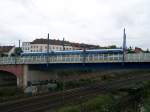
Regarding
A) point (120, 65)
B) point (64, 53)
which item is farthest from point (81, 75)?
point (120, 65)

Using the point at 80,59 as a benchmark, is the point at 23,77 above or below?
below

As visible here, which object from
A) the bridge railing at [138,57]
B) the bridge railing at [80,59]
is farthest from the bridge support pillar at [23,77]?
the bridge railing at [138,57]

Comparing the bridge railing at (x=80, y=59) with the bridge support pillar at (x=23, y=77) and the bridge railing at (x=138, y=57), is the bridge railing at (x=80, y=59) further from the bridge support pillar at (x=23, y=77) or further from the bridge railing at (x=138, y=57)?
the bridge support pillar at (x=23, y=77)

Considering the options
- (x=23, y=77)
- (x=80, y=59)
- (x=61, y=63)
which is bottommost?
(x=23, y=77)

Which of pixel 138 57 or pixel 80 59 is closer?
pixel 138 57

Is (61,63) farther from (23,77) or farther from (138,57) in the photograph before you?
(138,57)

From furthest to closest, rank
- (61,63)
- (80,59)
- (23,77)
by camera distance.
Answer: (23,77) < (61,63) < (80,59)

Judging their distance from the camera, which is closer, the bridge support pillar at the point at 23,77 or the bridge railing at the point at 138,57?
the bridge railing at the point at 138,57

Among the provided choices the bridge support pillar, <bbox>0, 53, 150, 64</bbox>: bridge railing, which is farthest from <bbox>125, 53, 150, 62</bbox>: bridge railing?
the bridge support pillar

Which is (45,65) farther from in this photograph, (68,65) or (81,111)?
(81,111)

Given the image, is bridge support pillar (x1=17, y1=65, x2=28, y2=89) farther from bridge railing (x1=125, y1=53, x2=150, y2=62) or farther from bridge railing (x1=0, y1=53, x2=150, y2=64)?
bridge railing (x1=125, y1=53, x2=150, y2=62)

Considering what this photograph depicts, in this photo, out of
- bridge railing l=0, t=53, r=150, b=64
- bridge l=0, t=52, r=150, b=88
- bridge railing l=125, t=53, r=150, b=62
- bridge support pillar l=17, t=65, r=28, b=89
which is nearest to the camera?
bridge railing l=125, t=53, r=150, b=62

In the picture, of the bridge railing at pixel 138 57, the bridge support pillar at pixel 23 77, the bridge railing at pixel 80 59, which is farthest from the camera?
the bridge support pillar at pixel 23 77

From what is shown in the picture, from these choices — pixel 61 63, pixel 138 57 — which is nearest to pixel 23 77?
pixel 61 63
